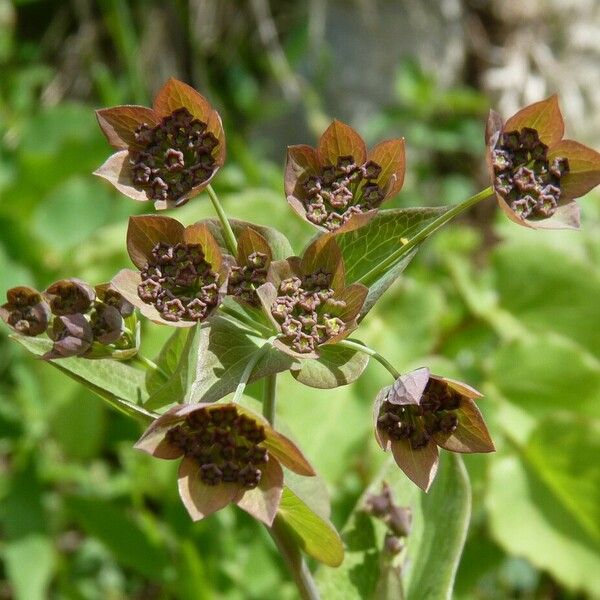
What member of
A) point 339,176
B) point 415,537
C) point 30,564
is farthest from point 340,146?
point 30,564

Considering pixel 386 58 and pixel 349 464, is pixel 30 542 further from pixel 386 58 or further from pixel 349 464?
pixel 386 58

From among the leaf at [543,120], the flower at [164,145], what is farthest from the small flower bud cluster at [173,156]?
the leaf at [543,120]

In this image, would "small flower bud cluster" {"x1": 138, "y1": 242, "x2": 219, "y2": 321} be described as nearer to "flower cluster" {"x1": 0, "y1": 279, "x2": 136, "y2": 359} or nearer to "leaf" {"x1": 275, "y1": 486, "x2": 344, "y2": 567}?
"flower cluster" {"x1": 0, "y1": 279, "x2": 136, "y2": 359}

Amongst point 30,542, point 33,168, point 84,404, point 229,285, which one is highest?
point 229,285

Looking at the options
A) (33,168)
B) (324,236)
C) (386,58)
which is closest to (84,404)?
(33,168)

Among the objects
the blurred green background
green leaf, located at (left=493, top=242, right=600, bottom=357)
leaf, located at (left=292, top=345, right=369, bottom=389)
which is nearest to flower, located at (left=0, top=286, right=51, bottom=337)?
leaf, located at (left=292, top=345, right=369, bottom=389)
